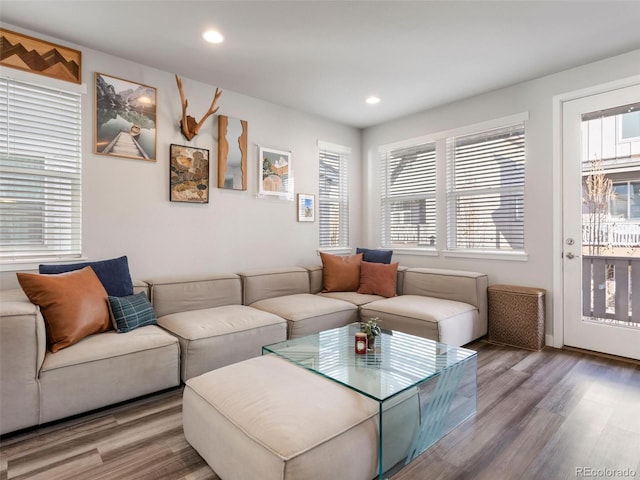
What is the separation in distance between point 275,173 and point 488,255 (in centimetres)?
255

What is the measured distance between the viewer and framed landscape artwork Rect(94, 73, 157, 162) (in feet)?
9.51

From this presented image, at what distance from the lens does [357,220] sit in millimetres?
5070

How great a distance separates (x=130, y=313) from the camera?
96.7 inches

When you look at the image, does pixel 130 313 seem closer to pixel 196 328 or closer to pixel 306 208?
pixel 196 328

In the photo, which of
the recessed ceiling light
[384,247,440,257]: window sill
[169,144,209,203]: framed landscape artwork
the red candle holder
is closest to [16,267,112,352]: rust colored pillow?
[169,144,209,203]: framed landscape artwork

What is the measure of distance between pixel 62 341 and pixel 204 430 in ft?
3.80

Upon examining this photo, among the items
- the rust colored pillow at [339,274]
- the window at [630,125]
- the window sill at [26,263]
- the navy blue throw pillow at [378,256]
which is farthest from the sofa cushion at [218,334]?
the window at [630,125]

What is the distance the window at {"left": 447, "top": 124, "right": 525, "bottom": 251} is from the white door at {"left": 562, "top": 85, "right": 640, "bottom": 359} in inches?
16.8

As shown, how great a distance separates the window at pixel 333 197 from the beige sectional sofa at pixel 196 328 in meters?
0.83

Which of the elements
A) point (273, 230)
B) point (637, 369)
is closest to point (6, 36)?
point (273, 230)

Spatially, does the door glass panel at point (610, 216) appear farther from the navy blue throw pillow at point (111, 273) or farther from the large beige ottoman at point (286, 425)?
the navy blue throw pillow at point (111, 273)

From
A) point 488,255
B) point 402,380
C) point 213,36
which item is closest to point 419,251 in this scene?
point 488,255

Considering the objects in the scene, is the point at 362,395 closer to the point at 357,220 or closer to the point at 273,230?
the point at 273,230

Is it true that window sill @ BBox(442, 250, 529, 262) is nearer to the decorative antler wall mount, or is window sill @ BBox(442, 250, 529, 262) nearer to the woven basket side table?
the woven basket side table
